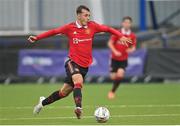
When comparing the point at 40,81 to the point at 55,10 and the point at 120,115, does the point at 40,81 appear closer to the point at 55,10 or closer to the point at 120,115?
the point at 55,10

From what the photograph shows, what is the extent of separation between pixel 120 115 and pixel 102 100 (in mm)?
4697

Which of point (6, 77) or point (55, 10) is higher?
point (55, 10)

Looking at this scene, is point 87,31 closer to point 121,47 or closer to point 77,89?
point 77,89

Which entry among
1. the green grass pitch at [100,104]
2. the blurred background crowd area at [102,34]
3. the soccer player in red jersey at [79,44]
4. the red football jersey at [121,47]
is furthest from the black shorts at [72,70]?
the blurred background crowd area at [102,34]

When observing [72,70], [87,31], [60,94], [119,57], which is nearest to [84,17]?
[87,31]

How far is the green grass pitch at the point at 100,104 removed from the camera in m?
13.8

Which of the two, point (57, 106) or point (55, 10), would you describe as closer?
point (57, 106)

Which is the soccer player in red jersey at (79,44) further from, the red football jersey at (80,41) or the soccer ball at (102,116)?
the soccer ball at (102,116)

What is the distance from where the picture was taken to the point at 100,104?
1806 centimetres

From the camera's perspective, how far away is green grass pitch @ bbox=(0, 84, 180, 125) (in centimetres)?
1380

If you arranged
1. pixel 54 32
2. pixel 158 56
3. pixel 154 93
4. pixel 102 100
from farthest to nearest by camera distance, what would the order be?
pixel 158 56, pixel 154 93, pixel 102 100, pixel 54 32

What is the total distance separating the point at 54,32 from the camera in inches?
561

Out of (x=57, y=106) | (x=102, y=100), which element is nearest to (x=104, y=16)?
(x=102, y=100)

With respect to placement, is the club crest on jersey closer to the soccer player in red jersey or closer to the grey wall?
the soccer player in red jersey
